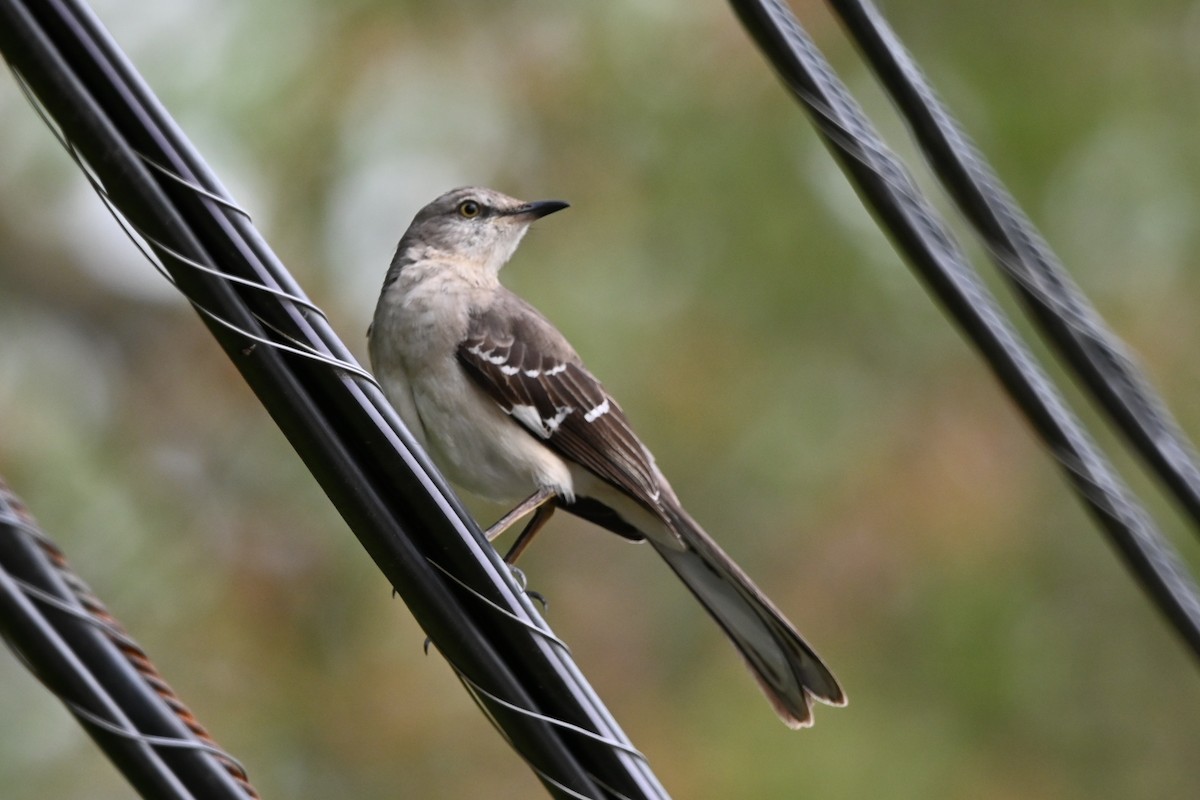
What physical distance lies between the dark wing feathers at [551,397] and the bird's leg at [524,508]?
0.61 feet

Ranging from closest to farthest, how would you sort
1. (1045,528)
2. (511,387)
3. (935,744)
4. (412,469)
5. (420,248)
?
(412,469)
(511,387)
(420,248)
(935,744)
(1045,528)

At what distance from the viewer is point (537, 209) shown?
5.13m

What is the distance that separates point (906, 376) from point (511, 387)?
4.22 meters

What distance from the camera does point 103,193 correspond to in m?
1.95

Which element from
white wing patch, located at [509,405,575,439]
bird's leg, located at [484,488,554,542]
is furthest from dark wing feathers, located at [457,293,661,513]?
bird's leg, located at [484,488,554,542]

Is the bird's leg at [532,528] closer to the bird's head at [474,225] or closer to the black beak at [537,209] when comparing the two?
the bird's head at [474,225]

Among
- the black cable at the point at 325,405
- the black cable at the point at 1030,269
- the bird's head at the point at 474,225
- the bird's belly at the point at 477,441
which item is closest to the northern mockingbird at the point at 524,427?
the bird's belly at the point at 477,441

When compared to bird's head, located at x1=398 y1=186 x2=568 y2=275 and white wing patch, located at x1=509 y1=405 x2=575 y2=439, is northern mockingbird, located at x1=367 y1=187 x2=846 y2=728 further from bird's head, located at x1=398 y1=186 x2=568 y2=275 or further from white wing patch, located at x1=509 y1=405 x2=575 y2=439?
bird's head, located at x1=398 y1=186 x2=568 y2=275

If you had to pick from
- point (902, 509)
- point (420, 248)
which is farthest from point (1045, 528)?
Result: point (420, 248)

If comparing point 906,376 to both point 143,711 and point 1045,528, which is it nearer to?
point 1045,528

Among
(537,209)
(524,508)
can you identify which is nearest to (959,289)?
(524,508)

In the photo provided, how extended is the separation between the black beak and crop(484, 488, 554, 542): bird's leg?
1228mm

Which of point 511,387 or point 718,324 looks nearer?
point 511,387

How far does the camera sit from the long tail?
3826mm
